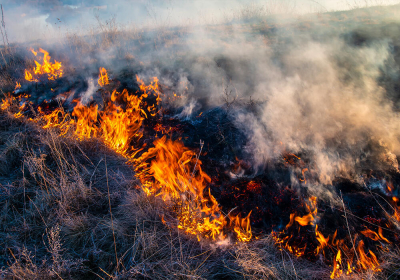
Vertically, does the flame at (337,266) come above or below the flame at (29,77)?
below

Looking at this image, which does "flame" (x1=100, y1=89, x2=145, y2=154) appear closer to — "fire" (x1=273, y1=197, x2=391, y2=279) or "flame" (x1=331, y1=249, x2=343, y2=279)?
"fire" (x1=273, y1=197, x2=391, y2=279)

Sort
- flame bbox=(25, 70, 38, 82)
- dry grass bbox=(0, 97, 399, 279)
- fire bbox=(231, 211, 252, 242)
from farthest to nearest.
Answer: flame bbox=(25, 70, 38, 82), fire bbox=(231, 211, 252, 242), dry grass bbox=(0, 97, 399, 279)

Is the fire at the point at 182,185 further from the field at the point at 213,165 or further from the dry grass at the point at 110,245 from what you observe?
the dry grass at the point at 110,245

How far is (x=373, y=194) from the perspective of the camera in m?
2.79

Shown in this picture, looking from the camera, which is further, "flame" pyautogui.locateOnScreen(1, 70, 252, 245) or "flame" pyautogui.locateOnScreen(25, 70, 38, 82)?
"flame" pyautogui.locateOnScreen(25, 70, 38, 82)

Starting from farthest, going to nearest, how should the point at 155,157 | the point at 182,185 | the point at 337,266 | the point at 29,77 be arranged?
the point at 29,77
the point at 155,157
the point at 182,185
the point at 337,266

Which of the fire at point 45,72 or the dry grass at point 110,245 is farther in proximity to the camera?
the fire at point 45,72

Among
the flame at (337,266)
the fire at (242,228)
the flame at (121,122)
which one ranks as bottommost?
the flame at (337,266)

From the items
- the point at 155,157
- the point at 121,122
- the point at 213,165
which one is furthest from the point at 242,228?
the point at 121,122

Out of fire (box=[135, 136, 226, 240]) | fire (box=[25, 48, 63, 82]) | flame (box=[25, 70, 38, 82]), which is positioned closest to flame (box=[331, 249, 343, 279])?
fire (box=[135, 136, 226, 240])

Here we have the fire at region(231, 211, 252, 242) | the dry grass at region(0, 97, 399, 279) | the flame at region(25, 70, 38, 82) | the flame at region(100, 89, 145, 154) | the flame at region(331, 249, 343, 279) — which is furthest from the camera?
the flame at region(25, 70, 38, 82)

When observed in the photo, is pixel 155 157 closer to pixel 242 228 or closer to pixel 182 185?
pixel 182 185

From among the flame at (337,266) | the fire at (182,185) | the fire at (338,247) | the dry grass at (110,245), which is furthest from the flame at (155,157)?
the flame at (337,266)

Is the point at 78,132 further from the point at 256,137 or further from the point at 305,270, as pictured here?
the point at 305,270
